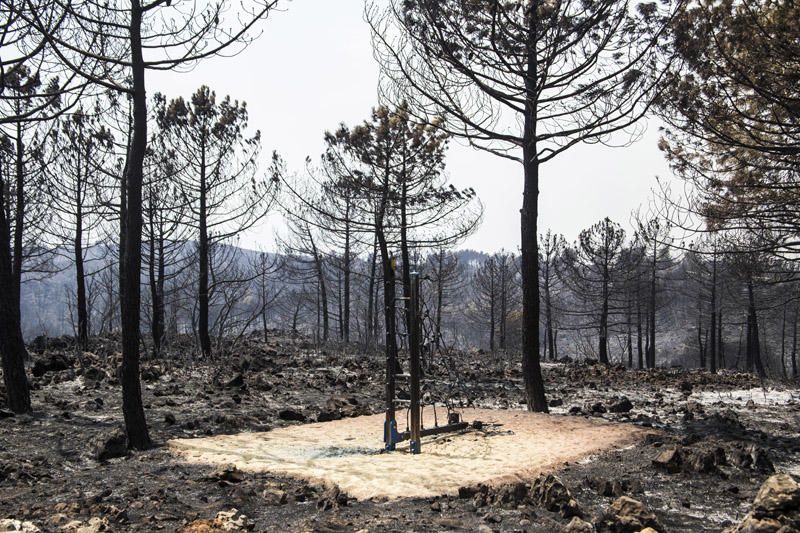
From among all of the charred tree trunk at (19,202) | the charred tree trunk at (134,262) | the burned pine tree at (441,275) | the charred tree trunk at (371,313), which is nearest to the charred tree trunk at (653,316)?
the burned pine tree at (441,275)

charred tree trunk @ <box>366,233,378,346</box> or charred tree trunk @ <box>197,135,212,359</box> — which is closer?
charred tree trunk @ <box>197,135,212,359</box>

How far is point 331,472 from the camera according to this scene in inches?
250

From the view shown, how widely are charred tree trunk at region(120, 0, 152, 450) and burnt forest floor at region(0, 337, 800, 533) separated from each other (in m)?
0.33

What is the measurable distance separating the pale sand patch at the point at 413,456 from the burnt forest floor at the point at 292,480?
1.03 ft

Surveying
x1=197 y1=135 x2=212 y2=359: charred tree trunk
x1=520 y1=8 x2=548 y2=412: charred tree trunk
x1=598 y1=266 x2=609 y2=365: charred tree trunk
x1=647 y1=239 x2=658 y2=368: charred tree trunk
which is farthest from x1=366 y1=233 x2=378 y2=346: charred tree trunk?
x1=647 y1=239 x2=658 y2=368: charred tree trunk

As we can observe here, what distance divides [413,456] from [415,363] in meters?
1.10

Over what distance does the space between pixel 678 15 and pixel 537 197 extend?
138 inches

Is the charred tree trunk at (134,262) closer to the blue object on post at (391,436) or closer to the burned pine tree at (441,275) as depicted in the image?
the blue object on post at (391,436)

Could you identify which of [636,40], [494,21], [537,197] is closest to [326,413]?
[537,197]

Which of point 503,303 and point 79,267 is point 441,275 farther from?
point 79,267

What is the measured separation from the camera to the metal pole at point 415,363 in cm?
759

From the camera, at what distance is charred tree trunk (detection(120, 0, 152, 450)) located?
24.5 ft

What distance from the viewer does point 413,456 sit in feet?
24.1

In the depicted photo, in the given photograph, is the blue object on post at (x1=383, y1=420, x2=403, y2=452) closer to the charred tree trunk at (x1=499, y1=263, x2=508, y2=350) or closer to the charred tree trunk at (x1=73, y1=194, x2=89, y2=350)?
the charred tree trunk at (x1=73, y1=194, x2=89, y2=350)
